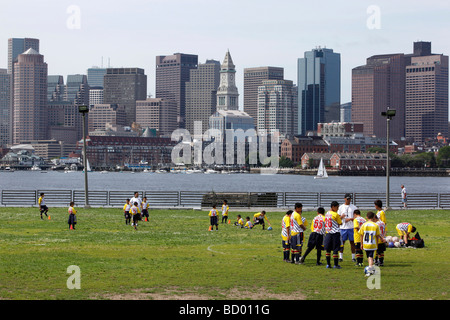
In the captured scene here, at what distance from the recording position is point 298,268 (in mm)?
23688

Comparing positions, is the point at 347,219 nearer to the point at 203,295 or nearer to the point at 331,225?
the point at 331,225

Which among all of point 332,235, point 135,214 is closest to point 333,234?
point 332,235

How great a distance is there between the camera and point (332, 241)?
23641mm

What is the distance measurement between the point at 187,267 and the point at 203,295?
4.74 meters

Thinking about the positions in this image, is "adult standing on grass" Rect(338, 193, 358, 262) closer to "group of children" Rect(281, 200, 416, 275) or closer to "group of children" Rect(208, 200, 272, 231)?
"group of children" Rect(281, 200, 416, 275)

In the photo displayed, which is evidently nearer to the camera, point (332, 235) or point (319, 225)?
point (332, 235)

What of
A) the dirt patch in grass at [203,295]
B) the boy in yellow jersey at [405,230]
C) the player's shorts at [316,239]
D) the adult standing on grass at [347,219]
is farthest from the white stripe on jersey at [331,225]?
the boy in yellow jersey at [405,230]

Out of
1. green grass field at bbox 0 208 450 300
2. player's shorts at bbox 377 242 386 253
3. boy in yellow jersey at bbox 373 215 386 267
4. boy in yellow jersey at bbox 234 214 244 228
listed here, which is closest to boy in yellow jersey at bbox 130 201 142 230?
green grass field at bbox 0 208 450 300

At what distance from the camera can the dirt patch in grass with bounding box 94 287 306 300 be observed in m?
18.8

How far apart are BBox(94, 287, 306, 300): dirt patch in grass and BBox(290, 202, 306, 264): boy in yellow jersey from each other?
14.9 ft

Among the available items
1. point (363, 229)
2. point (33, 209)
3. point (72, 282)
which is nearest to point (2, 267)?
point (72, 282)

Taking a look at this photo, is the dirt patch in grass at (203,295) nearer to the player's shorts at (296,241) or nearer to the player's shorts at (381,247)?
the player's shorts at (296,241)

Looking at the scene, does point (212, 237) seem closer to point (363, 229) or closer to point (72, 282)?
point (363, 229)

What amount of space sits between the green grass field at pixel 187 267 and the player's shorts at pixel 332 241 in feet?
2.26
